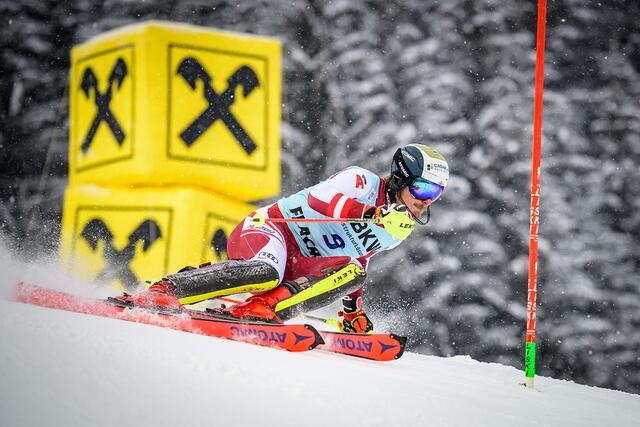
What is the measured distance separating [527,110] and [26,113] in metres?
7.60

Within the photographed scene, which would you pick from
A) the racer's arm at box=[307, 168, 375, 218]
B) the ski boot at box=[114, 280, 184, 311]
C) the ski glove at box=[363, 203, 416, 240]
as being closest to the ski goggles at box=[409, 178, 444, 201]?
the racer's arm at box=[307, 168, 375, 218]

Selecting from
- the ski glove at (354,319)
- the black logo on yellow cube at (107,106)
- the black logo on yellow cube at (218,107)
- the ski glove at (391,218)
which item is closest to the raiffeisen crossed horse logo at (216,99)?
the black logo on yellow cube at (218,107)

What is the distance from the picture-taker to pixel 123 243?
5664 millimetres

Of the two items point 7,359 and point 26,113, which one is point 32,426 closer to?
point 7,359

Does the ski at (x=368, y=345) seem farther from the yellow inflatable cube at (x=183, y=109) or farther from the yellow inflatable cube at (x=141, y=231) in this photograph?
the yellow inflatable cube at (x=183, y=109)

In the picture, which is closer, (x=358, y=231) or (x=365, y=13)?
(x=358, y=231)

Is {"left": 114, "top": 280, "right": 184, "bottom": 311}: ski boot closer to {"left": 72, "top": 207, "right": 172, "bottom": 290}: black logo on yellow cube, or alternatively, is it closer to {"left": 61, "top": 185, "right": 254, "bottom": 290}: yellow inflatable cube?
{"left": 61, "top": 185, "right": 254, "bottom": 290}: yellow inflatable cube

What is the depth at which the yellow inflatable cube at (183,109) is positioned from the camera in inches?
211

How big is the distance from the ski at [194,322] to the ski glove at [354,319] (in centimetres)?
106

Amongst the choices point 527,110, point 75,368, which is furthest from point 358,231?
point 527,110

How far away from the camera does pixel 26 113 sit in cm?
1211

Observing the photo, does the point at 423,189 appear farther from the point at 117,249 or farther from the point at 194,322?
the point at 117,249

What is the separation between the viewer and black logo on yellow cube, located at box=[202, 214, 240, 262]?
5.58 m

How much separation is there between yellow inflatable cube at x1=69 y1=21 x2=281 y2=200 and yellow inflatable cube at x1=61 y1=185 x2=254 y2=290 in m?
0.12
